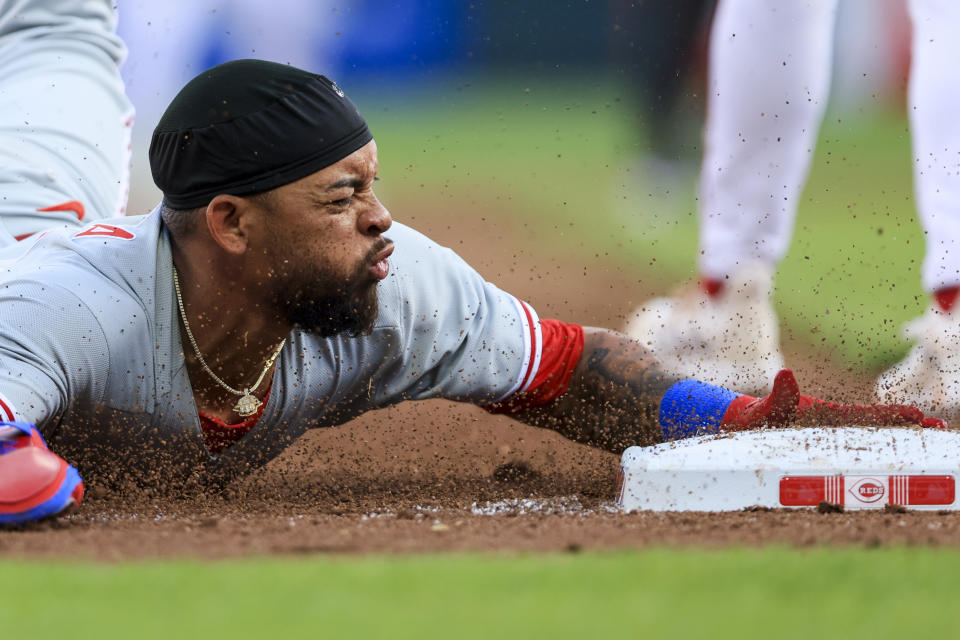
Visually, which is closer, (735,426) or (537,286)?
(735,426)

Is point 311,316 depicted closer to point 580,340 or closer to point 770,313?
point 580,340

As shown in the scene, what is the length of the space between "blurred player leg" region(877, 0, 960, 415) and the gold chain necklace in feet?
5.68

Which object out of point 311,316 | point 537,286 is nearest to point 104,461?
point 311,316

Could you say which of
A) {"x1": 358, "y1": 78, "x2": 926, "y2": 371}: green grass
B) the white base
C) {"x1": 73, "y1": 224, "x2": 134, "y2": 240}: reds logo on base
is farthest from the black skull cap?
{"x1": 358, "y1": 78, "x2": 926, "y2": 371}: green grass

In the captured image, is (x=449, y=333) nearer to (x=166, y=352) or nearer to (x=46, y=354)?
(x=166, y=352)

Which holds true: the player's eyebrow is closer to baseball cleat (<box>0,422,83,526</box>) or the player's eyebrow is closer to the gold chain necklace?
the gold chain necklace

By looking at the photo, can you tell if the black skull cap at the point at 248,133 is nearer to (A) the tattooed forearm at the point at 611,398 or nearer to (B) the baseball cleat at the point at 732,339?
(A) the tattooed forearm at the point at 611,398

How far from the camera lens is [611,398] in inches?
123

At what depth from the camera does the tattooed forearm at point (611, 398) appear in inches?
122

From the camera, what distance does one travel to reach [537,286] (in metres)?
7.63

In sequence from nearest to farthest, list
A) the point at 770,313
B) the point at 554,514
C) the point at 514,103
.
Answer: the point at 554,514, the point at 770,313, the point at 514,103

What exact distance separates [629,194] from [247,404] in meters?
10.5

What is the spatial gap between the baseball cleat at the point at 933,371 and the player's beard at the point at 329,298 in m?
1.57

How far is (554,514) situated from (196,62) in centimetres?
941
